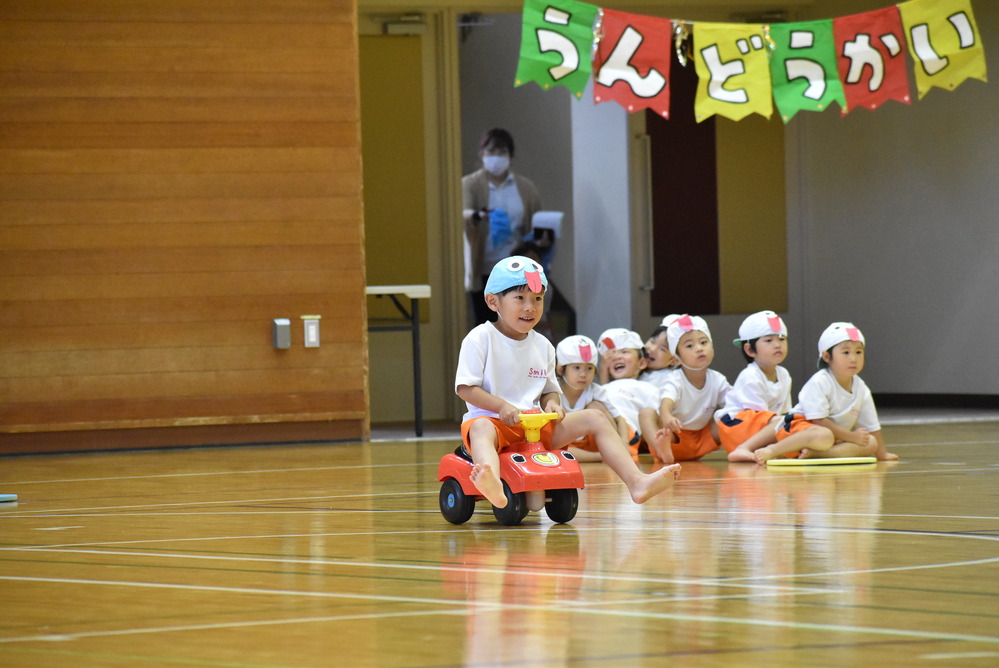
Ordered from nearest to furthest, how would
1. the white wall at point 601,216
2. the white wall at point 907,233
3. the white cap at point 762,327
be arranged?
the white cap at point 762,327, the white wall at point 907,233, the white wall at point 601,216

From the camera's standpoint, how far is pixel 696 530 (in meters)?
3.27

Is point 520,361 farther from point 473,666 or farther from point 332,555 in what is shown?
point 473,666

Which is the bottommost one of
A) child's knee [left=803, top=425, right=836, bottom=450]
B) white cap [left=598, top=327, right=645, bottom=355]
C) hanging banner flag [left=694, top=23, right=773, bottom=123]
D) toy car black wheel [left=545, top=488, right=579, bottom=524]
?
child's knee [left=803, top=425, right=836, bottom=450]

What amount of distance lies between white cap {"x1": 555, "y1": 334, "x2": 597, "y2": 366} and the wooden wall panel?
5.33 ft

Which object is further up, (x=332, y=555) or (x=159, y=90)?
(x=159, y=90)

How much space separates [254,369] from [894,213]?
4.58 metres

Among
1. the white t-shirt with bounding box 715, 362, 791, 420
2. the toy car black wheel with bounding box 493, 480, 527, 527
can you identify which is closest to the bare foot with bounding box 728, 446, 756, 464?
the white t-shirt with bounding box 715, 362, 791, 420

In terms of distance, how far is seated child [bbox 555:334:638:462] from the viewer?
18.5 ft

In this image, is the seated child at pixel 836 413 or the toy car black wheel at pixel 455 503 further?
the seated child at pixel 836 413

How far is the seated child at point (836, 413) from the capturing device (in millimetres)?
5371

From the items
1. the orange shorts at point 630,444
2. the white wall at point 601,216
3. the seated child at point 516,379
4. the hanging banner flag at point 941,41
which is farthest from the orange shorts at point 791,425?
the white wall at point 601,216

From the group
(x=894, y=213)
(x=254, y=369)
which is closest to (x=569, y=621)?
(x=254, y=369)

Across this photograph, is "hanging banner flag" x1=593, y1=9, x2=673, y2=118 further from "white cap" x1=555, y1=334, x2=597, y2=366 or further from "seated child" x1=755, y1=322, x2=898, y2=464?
"seated child" x1=755, y1=322, x2=898, y2=464

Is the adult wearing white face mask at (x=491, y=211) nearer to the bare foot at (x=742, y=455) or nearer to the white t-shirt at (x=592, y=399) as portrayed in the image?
the white t-shirt at (x=592, y=399)
